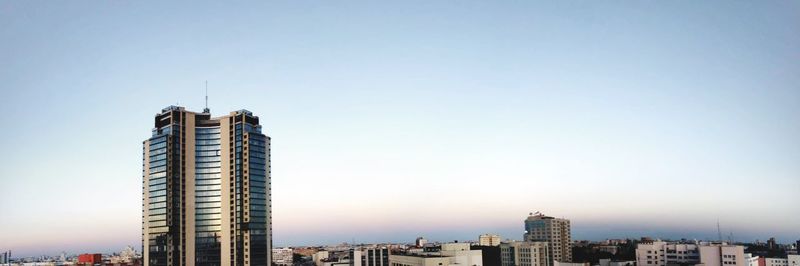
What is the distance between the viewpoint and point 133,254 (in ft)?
123

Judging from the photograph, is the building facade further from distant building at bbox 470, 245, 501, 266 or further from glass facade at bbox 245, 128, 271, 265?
glass facade at bbox 245, 128, 271, 265

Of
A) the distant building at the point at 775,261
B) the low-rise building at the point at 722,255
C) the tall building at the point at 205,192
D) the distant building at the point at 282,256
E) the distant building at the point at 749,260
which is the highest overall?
the tall building at the point at 205,192

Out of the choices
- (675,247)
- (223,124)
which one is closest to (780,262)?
(675,247)

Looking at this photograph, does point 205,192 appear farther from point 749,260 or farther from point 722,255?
point 749,260

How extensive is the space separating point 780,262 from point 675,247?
2.56m

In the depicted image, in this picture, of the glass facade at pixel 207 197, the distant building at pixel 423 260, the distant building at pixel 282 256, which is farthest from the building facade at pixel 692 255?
the distant building at pixel 282 256

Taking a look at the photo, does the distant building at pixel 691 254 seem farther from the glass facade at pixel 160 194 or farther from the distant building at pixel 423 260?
the glass facade at pixel 160 194

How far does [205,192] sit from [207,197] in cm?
13

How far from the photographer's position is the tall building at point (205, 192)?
628 inches

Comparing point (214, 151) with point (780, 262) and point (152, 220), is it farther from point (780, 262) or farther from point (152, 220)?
point (780, 262)

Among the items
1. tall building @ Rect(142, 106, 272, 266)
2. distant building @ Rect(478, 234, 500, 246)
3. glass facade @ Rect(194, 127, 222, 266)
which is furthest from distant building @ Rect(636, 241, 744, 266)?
distant building @ Rect(478, 234, 500, 246)

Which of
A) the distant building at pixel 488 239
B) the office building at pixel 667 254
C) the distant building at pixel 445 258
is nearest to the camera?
the distant building at pixel 445 258

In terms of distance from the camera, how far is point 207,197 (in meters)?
16.4

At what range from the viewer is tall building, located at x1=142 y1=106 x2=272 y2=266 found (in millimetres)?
15961
